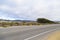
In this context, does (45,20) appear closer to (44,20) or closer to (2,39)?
(44,20)

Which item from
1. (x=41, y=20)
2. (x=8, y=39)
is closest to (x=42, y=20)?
(x=41, y=20)

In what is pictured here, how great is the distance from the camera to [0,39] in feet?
52.1

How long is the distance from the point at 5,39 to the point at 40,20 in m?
84.6

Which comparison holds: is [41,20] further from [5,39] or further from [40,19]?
[5,39]

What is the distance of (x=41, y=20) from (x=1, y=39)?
277 feet

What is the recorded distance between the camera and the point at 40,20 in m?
100

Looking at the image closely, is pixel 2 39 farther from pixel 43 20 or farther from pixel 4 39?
pixel 43 20

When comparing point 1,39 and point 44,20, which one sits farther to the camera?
point 44,20

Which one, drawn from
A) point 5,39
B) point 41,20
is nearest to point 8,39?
point 5,39

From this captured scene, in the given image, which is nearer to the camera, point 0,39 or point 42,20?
point 0,39

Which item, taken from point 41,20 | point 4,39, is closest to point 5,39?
point 4,39

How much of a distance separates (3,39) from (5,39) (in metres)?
0.17

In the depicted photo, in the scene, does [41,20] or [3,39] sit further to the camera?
[41,20]

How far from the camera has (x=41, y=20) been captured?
328 feet
